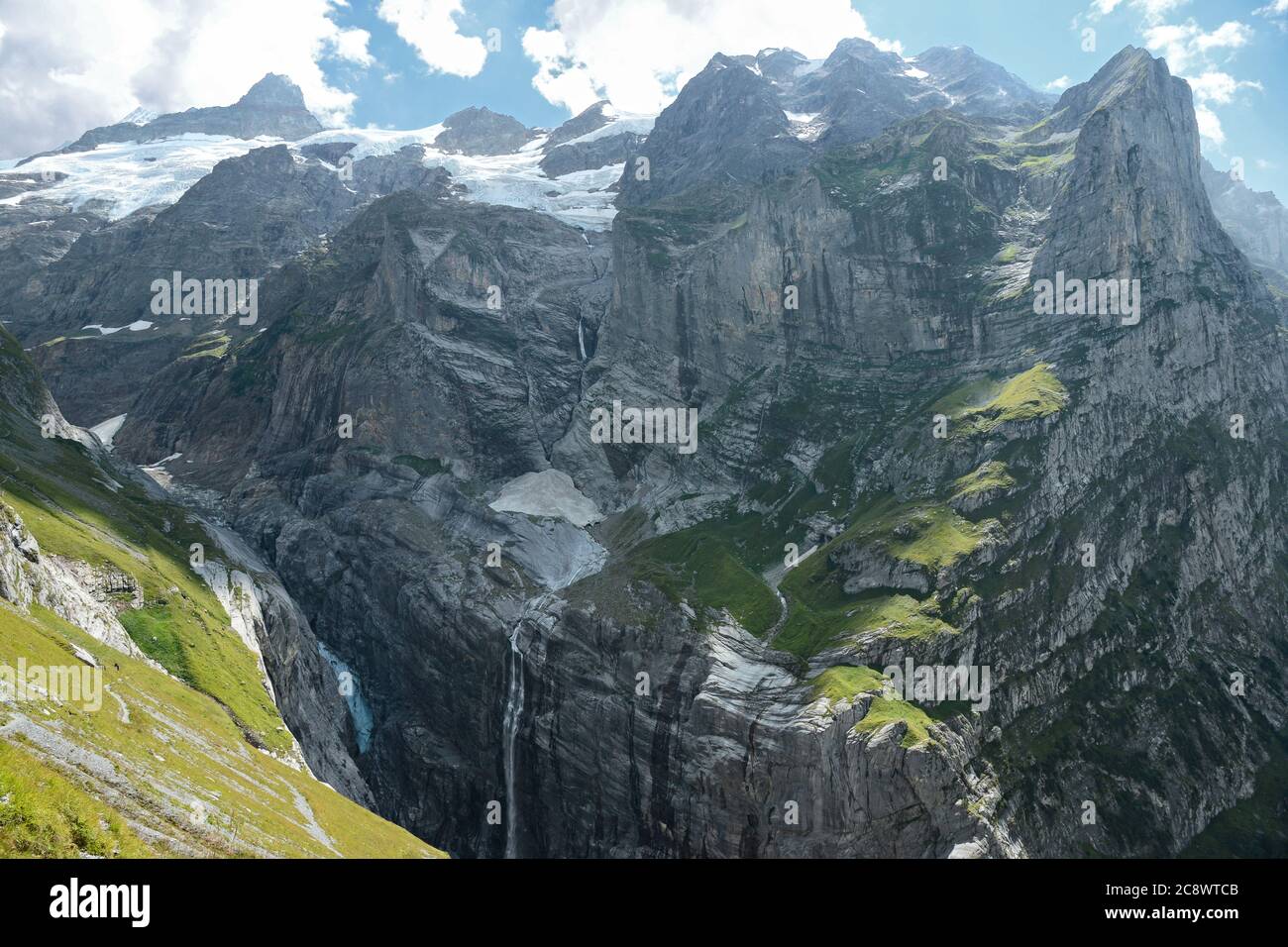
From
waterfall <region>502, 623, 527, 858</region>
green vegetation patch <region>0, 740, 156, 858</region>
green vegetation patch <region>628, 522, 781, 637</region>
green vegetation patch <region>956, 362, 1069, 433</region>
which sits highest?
green vegetation patch <region>956, 362, 1069, 433</region>

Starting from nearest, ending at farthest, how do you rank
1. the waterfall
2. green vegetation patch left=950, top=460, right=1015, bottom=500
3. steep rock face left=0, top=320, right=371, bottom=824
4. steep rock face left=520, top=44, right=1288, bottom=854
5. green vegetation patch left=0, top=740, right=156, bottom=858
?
green vegetation patch left=0, top=740, right=156, bottom=858, steep rock face left=0, top=320, right=371, bottom=824, steep rock face left=520, top=44, right=1288, bottom=854, the waterfall, green vegetation patch left=950, top=460, right=1015, bottom=500

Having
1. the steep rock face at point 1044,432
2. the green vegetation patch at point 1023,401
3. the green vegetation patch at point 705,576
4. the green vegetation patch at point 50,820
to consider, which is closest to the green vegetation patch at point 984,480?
the steep rock face at point 1044,432

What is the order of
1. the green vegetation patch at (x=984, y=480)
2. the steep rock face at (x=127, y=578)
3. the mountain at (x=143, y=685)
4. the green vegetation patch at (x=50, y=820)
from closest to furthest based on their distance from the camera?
the green vegetation patch at (x=50, y=820), the mountain at (x=143, y=685), the steep rock face at (x=127, y=578), the green vegetation patch at (x=984, y=480)

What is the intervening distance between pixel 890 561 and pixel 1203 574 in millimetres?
49561

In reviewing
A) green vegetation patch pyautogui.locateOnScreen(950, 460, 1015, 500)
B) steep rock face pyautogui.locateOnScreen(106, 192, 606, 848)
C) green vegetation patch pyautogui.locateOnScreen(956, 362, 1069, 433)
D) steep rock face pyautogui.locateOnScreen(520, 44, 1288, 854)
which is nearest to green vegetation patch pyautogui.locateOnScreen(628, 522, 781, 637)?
steep rock face pyautogui.locateOnScreen(520, 44, 1288, 854)

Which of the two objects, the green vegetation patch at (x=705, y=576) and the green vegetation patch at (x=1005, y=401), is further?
the green vegetation patch at (x=1005, y=401)

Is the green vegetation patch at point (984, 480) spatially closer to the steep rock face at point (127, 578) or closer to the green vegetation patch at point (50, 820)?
the steep rock face at point (127, 578)

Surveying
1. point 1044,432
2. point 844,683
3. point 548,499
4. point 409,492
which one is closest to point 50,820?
point 844,683

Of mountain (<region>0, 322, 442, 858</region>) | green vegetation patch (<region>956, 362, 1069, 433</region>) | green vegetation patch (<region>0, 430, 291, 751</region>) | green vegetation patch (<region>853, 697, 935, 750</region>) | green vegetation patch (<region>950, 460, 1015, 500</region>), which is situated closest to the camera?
mountain (<region>0, 322, 442, 858</region>)

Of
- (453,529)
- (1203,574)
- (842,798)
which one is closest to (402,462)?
(453,529)

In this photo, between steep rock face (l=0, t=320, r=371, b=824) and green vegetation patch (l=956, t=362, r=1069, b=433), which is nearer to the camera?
steep rock face (l=0, t=320, r=371, b=824)

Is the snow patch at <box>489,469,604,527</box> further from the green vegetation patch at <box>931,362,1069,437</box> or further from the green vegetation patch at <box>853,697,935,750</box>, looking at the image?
the green vegetation patch at <box>853,697,935,750</box>

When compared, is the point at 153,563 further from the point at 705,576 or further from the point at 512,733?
the point at 705,576

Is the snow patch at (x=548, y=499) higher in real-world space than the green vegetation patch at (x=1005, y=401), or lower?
lower
